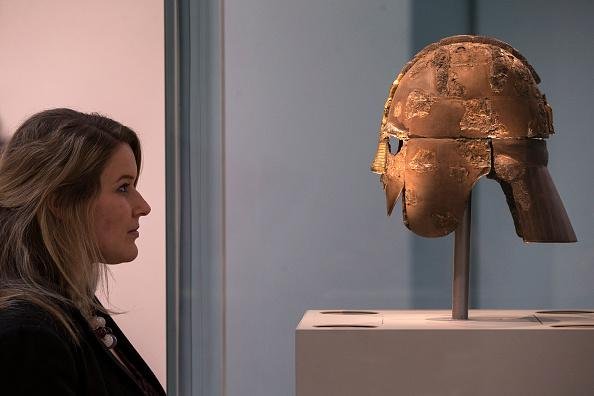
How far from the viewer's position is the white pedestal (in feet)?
8.98

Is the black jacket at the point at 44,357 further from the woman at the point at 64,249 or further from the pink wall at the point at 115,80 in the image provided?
the pink wall at the point at 115,80

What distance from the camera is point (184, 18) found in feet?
12.5

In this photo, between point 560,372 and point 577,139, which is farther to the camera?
point 577,139


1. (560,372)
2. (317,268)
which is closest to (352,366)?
(560,372)

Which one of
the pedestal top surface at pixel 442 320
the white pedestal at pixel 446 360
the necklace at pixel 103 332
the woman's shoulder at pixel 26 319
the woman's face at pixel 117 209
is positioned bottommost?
the white pedestal at pixel 446 360

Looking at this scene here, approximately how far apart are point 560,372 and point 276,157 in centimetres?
151

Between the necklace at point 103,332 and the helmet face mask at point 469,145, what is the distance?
1022 millimetres

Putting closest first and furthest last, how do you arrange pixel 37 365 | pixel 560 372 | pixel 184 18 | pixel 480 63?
1. pixel 37 365
2. pixel 560 372
3. pixel 480 63
4. pixel 184 18

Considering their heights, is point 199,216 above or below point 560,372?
above

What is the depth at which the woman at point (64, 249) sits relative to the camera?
1.77 metres

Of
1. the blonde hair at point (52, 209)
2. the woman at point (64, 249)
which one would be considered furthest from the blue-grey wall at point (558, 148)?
the blonde hair at point (52, 209)

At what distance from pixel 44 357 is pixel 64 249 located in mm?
277

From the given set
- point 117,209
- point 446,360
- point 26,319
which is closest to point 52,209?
point 117,209

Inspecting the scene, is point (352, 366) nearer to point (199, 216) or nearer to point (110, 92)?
point (199, 216)
